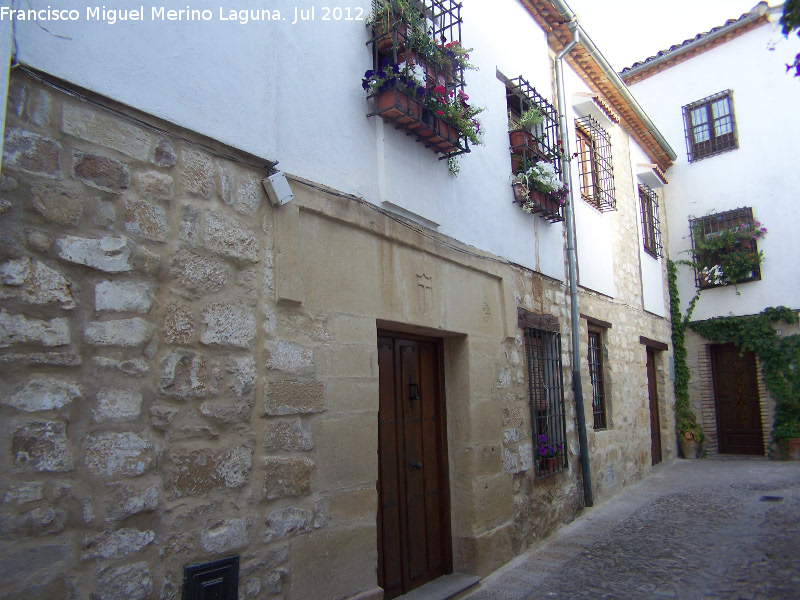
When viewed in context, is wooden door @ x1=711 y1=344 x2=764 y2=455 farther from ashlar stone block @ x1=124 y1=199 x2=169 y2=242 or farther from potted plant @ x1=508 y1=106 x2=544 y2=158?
ashlar stone block @ x1=124 y1=199 x2=169 y2=242

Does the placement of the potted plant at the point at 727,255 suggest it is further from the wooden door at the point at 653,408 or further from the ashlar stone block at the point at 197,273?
the ashlar stone block at the point at 197,273

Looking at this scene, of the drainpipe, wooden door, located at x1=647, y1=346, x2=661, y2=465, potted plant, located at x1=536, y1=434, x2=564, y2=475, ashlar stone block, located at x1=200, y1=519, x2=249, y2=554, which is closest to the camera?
ashlar stone block, located at x1=200, y1=519, x2=249, y2=554

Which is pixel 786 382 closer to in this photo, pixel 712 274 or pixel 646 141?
pixel 712 274

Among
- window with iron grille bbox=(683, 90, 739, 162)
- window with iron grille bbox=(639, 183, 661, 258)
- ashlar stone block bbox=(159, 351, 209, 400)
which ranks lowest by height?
ashlar stone block bbox=(159, 351, 209, 400)

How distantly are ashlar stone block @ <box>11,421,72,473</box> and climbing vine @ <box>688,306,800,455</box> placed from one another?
11275mm

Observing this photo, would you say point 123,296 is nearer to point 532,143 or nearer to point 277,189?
point 277,189

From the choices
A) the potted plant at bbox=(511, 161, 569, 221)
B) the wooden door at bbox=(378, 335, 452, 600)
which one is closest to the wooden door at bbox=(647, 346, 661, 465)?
the potted plant at bbox=(511, 161, 569, 221)

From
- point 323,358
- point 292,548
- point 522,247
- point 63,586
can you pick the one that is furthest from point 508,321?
point 63,586

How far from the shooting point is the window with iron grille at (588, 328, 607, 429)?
7.70 meters

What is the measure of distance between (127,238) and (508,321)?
3.60 metres

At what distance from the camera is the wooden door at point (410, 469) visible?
160 inches

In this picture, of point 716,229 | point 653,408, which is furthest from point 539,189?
point 716,229

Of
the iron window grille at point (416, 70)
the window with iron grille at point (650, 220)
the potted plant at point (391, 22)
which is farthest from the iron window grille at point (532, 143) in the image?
the window with iron grille at point (650, 220)

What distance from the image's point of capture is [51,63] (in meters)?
2.32
